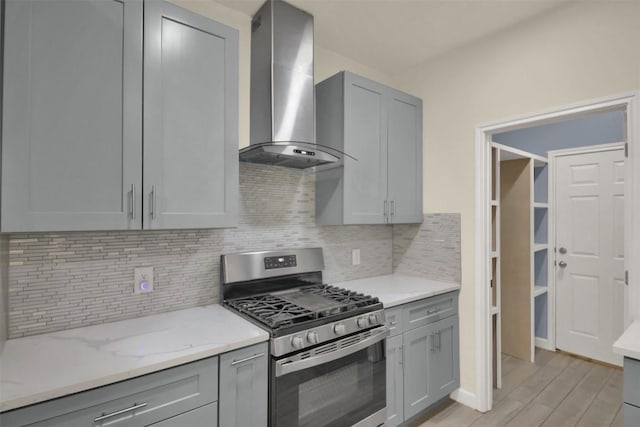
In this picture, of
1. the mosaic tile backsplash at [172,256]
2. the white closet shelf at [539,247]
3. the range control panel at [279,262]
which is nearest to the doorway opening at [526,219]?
the white closet shelf at [539,247]

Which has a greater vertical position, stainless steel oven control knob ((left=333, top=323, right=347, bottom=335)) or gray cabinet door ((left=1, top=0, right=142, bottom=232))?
gray cabinet door ((left=1, top=0, right=142, bottom=232))

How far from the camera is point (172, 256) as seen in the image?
5.95 feet

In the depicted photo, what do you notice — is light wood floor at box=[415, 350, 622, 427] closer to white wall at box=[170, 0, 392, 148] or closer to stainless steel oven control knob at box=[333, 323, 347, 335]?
stainless steel oven control knob at box=[333, 323, 347, 335]

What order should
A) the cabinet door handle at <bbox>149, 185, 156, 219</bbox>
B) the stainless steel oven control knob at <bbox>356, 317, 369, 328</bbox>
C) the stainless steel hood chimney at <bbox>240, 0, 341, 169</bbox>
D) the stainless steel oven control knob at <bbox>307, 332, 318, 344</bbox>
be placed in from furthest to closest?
the stainless steel hood chimney at <bbox>240, 0, 341, 169</bbox>
the stainless steel oven control knob at <bbox>356, 317, 369, 328</bbox>
the stainless steel oven control knob at <bbox>307, 332, 318, 344</bbox>
the cabinet door handle at <bbox>149, 185, 156, 219</bbox>

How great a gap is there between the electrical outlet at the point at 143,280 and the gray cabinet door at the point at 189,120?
41 cm

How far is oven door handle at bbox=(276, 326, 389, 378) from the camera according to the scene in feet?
4.84

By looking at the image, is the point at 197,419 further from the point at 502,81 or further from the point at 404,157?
the point at 502,81

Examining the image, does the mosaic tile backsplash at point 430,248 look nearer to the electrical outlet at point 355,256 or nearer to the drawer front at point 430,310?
the drawer front at point 430,310

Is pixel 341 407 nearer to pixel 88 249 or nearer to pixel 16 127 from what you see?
pixel 88 249

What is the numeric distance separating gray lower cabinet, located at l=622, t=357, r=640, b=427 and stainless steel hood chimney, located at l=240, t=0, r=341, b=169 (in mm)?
1656

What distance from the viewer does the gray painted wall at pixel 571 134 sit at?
10.4 feet

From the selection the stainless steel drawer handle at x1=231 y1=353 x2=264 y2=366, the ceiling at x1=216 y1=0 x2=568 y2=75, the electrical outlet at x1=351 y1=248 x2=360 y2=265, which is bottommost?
the stainless steel drawer handle at x1=231 y1=353 x2=264 y2=366

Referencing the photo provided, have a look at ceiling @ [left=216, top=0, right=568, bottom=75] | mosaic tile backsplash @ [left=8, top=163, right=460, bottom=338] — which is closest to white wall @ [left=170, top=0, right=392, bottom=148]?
ceiling @ [left=216, top=0, right=568, bottom=75]

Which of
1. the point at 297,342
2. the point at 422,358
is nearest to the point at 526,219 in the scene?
the point at 422,358
